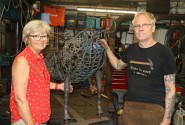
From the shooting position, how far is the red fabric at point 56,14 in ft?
21.7

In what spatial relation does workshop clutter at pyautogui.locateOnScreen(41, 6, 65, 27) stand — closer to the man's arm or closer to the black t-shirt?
the black t-shirt

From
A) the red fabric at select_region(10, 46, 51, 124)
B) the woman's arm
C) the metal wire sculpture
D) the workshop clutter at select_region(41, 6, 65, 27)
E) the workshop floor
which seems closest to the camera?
the woman's arm

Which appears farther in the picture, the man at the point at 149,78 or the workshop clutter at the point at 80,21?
the workshop clutter at the point at 80,21

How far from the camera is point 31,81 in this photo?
177 centimetres

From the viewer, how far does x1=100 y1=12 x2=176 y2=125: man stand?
2.01 m

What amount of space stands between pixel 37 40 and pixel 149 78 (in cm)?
111

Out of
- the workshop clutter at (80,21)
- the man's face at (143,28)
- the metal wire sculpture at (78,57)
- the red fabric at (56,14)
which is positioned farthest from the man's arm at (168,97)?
the workshop clutter at (80,21)

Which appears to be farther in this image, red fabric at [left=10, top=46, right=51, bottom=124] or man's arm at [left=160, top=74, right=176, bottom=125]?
man's arm at [left=160, top=74, right=176, bottom=125]

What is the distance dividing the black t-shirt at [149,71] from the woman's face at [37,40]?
37.1 inches

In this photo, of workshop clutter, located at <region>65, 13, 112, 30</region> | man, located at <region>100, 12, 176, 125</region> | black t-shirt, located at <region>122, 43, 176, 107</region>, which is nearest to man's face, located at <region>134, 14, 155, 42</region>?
man, located at <region>100, 12, 176, 125</region>

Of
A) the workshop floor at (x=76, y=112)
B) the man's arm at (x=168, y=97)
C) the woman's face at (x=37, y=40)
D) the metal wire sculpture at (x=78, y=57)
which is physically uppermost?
the woman's face at (x=37, y=40)

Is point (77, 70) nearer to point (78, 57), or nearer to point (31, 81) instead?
point (78, 57)

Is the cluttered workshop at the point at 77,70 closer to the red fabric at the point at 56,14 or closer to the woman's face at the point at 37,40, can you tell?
the woman's face at the point at 37,40

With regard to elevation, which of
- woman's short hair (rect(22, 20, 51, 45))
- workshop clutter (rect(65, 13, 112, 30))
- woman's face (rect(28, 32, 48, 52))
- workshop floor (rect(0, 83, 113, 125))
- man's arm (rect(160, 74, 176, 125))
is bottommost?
workshop floor (rect(0, 83, 113, 125))
